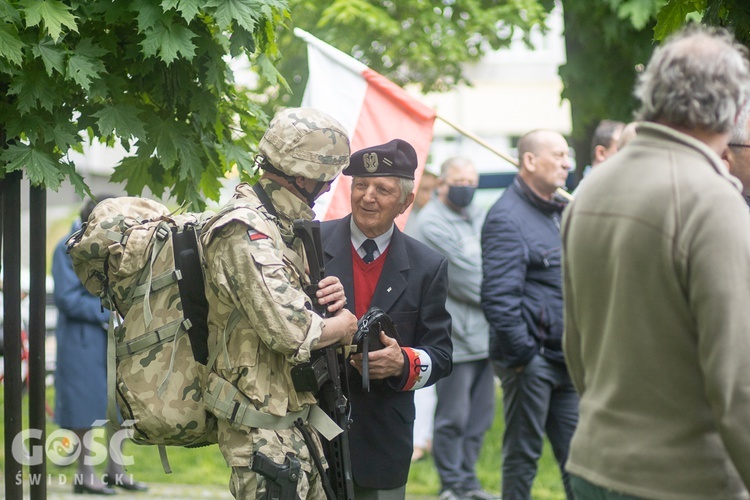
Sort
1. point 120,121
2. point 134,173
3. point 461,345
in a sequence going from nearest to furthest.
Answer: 1. point 120,121
2. point 134,173
3. point 461,345

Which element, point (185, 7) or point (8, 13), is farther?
point (185, 7)

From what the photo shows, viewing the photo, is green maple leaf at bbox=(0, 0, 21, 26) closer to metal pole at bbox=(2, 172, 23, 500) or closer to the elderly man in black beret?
metal pole at bbox=(2, 172, 23, 500)

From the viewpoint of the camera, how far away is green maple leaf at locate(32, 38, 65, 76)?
4.08 metres

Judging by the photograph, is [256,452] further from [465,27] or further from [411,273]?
[465,27]

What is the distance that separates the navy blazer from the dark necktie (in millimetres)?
68

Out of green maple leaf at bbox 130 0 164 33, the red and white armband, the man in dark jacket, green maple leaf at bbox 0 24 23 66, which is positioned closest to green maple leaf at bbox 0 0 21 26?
green maple leaf at bbox 0 24 23 66

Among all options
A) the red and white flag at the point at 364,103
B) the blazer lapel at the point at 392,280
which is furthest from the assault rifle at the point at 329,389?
the red and white flag at the point at 364,103

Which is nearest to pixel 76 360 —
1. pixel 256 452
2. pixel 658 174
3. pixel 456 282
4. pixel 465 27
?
pixel 456 282

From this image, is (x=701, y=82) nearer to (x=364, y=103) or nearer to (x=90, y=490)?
(x=364, y=103)

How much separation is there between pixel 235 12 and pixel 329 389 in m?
1.56

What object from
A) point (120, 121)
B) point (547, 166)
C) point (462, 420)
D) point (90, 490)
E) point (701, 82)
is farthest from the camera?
point (90, 490)

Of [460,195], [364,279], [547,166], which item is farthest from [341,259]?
[460,195]

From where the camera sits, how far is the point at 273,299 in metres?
3.32

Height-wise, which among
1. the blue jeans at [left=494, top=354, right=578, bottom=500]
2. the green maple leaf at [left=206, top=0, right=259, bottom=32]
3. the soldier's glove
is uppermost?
the green maple leaf at [left=206, top=0, right=259, bottom=32]
